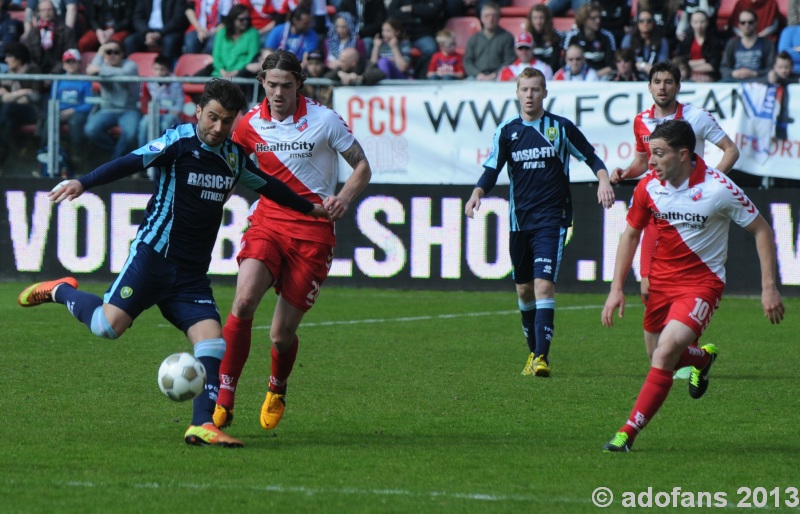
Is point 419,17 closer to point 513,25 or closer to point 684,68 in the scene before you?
point 513,25

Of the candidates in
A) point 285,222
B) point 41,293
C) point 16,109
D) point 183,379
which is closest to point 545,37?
point 16,109

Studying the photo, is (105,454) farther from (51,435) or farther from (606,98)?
(606,98)

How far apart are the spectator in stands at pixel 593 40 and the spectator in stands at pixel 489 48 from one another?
80cm

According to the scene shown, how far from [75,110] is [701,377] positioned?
34.4 feet

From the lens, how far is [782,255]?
48.2ft

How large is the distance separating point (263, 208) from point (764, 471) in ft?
10.6

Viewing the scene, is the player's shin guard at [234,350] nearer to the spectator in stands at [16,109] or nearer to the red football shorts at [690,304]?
the red football shorts at [690,304]

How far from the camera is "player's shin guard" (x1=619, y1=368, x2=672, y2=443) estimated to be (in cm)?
663

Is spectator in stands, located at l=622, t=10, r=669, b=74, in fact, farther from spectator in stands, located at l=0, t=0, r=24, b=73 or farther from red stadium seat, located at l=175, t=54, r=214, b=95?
spectator in stands, located at l=0, t=0, r=24, b=73

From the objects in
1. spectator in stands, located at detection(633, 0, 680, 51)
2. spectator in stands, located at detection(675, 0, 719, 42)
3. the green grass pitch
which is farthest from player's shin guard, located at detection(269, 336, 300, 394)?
spectator in stands, located at detection(675, 0, 719, 42)

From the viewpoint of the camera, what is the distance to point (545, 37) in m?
16.7

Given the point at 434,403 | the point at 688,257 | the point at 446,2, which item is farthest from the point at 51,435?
the point at 446,2

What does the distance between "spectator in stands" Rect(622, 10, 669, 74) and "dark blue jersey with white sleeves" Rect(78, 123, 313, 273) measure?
10054mm

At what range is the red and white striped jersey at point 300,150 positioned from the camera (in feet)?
25.4
